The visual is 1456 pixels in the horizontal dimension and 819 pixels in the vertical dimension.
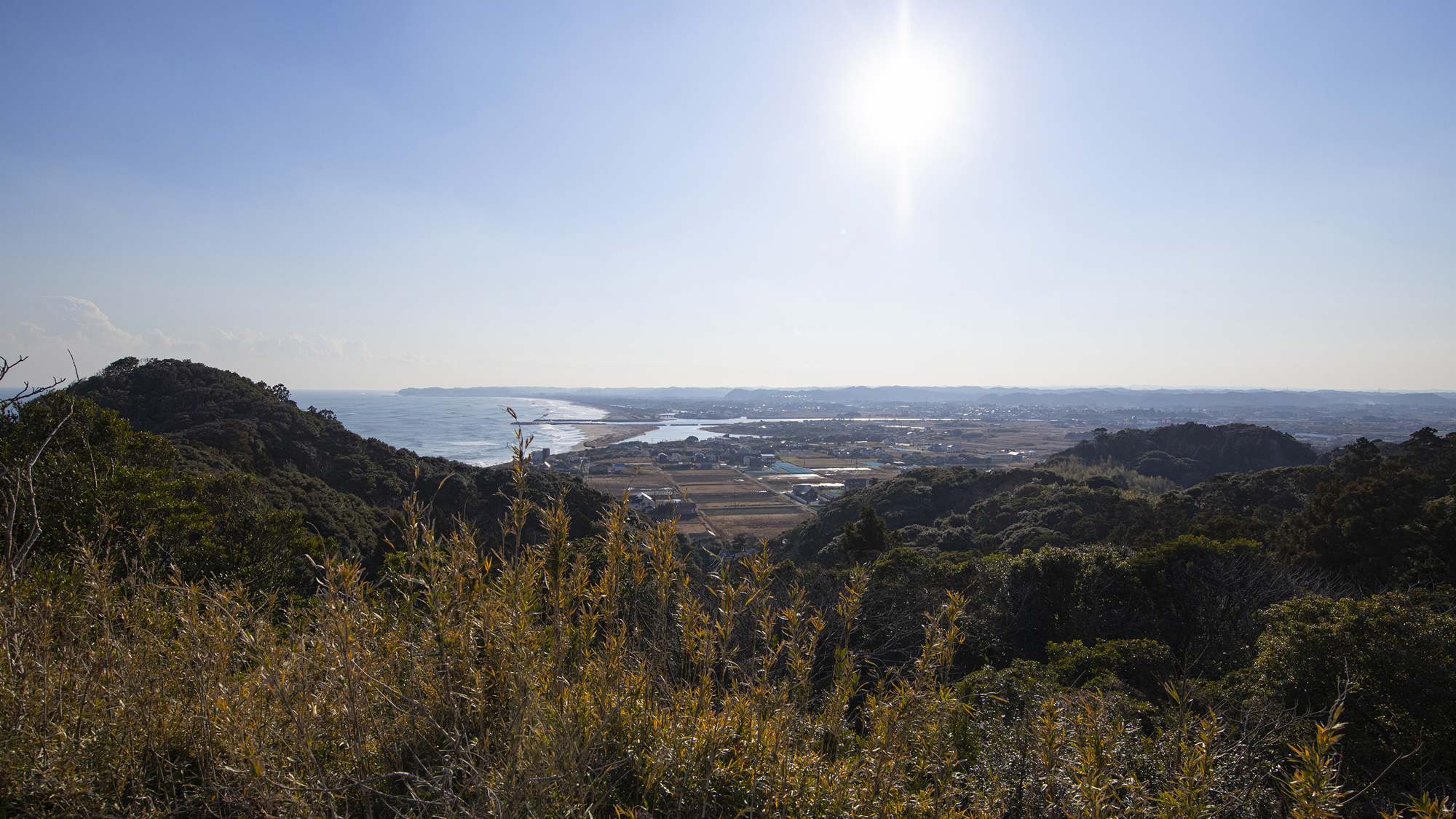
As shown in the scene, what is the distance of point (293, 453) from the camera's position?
23656 millimetres

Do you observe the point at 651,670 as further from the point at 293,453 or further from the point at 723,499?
the point at 723,499

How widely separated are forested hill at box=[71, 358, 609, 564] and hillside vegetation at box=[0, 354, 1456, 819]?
7.94 meters

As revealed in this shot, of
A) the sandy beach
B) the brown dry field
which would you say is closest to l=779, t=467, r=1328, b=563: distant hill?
the brown dry field

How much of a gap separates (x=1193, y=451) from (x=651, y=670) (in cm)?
5757

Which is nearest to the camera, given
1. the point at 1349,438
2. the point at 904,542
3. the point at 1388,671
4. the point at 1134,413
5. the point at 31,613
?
the point at 31,613

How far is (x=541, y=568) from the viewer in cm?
309

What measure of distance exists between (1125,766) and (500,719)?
471 centimetres

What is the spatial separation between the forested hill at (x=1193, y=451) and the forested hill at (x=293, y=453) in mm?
42071

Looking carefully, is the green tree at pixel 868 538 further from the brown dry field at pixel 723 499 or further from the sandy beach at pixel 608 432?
the sandy beach at pixel 608 432

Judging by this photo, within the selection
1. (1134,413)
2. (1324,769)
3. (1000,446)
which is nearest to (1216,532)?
(1324,769)

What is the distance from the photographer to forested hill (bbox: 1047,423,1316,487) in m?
42.7

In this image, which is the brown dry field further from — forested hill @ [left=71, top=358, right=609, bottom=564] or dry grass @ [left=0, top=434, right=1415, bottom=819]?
dry grass @ [left=0, top=434, right=1415, bottom=819]

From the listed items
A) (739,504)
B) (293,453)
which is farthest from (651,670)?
(739,504)

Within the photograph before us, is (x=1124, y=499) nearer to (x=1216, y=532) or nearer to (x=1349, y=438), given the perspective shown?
(x=1216, y=532)
